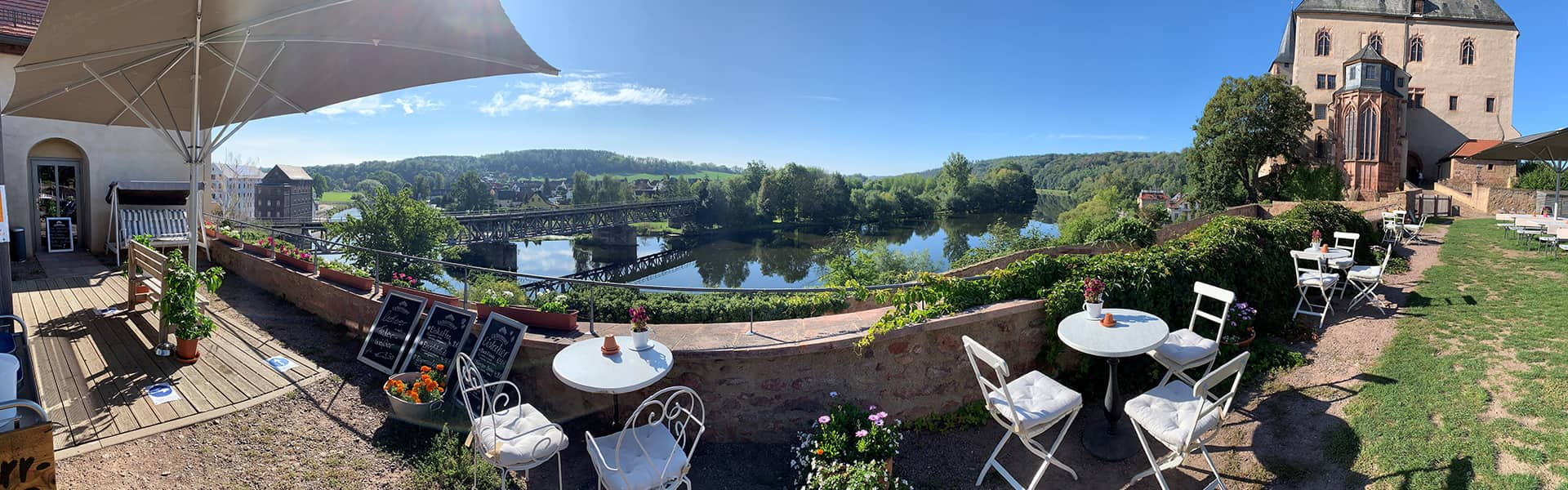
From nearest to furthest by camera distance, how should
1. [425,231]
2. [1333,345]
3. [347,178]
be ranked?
[1333,345] → [425,231] → [347,178]

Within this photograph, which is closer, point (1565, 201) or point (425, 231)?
point (1565, 201)

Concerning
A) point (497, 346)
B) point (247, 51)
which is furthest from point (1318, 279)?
point (247, 51)

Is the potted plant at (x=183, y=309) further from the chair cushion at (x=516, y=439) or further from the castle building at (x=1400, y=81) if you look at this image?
the castle building at (x=1400, y=81)

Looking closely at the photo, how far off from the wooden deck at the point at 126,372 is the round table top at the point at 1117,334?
6169 millimetres

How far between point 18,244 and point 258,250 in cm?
509

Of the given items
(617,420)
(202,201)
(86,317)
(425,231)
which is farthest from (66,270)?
(425,231)

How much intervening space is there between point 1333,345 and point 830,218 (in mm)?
77255

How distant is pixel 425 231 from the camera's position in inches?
1610

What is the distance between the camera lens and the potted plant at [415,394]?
4.91 meters

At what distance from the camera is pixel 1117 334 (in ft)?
15.5

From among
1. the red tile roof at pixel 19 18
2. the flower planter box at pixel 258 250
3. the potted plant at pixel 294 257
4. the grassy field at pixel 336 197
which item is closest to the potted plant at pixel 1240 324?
the potted plant at pixel 294 257

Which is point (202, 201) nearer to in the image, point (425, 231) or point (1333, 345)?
point (1333, 345)

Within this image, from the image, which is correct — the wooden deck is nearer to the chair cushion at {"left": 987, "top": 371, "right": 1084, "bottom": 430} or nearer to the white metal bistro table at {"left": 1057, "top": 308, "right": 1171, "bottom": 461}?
the chair cushion at {"left": 987, "top": 371, "right": 1084, "bottom": 430}

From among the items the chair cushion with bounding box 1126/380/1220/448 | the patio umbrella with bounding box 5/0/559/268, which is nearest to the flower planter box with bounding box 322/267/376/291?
the patio umbrella with bounding box 5/0/559/268
